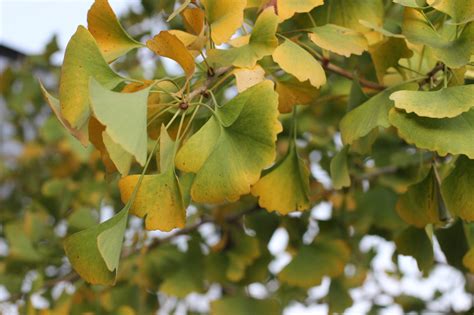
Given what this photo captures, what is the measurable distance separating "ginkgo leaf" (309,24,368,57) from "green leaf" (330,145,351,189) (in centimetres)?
8

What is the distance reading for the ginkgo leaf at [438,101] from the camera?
0.39 m

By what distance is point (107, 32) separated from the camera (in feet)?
1.57

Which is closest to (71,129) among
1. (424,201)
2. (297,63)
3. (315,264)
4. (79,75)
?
(79,75)

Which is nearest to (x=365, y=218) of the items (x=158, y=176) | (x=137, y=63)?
(x=158, y=176)

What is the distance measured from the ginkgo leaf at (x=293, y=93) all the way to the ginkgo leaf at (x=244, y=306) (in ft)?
0.94

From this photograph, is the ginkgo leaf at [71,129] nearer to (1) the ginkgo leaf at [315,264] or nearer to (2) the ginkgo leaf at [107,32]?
(2) the ginkgo leaf at [107,32]

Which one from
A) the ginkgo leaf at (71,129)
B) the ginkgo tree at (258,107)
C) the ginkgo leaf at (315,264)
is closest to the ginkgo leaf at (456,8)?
the ginkgo tree at (258,107)

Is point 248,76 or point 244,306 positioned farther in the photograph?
point 244,306

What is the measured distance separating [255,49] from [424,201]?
0.56ft

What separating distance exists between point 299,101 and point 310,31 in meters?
0.05

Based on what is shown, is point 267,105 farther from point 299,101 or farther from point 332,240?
point 332,240

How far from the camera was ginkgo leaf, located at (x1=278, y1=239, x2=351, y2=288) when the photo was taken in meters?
0.68

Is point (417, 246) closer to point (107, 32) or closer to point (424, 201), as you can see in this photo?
point (424, 201)

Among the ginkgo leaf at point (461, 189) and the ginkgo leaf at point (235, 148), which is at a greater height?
the ginkgo leaf at point (235, 148)
